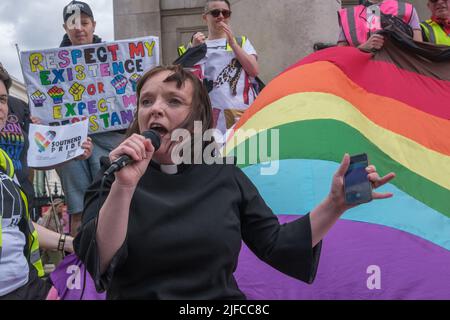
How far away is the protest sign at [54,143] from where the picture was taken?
444 cm

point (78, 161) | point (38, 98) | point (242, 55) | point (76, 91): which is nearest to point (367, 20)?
point (242, 55)

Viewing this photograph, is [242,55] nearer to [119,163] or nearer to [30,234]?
[30,234]

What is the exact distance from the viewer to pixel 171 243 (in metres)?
1.93

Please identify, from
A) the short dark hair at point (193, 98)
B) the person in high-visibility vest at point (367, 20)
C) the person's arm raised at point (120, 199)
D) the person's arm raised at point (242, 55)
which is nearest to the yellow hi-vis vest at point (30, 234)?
the short dark hair at point (193, 98)

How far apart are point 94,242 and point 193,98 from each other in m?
0.69

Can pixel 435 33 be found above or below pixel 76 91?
above

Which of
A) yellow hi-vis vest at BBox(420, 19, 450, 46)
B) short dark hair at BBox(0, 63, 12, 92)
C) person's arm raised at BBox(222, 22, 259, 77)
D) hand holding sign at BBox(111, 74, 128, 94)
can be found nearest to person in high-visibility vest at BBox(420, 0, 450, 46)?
yellow hi-vis vest at BBox(420, 19, 450, 46)

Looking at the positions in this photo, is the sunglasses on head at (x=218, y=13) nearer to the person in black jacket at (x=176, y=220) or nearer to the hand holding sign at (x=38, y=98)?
the hand holding sign at (x=38, y=98)

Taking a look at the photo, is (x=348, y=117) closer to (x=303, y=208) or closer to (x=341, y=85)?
(x=341, y=85)

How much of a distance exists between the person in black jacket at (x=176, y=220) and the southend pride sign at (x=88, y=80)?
9.58 ft

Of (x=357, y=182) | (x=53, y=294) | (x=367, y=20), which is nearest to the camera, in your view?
(x=357, y=182)

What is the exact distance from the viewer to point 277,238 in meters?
2.20
